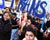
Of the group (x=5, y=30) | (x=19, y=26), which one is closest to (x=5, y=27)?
(x=5, y=30)

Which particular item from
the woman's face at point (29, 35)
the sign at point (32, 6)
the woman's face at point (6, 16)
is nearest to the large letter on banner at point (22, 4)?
the sign at point (32, 6)

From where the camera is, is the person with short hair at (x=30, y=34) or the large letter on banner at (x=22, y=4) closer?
the person with short hair at (x=30, y=34)

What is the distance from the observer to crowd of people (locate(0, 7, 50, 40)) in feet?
4.22

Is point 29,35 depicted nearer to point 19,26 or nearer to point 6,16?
point 19,26

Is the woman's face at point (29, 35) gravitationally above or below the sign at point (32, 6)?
below

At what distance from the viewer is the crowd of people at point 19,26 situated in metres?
1.29

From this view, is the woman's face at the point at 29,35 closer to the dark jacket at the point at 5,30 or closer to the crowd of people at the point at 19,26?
the crowd of people at the point at 19,26

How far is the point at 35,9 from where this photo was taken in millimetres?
1319

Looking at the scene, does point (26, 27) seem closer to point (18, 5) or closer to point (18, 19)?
point (18, 19)

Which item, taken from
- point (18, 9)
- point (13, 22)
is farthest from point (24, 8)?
point (13, 22)

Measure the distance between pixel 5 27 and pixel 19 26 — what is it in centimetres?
15

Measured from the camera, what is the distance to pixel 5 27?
1.38 meters

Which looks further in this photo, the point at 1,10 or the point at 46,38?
the point at 1,10

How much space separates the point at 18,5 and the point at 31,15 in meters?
0.19
